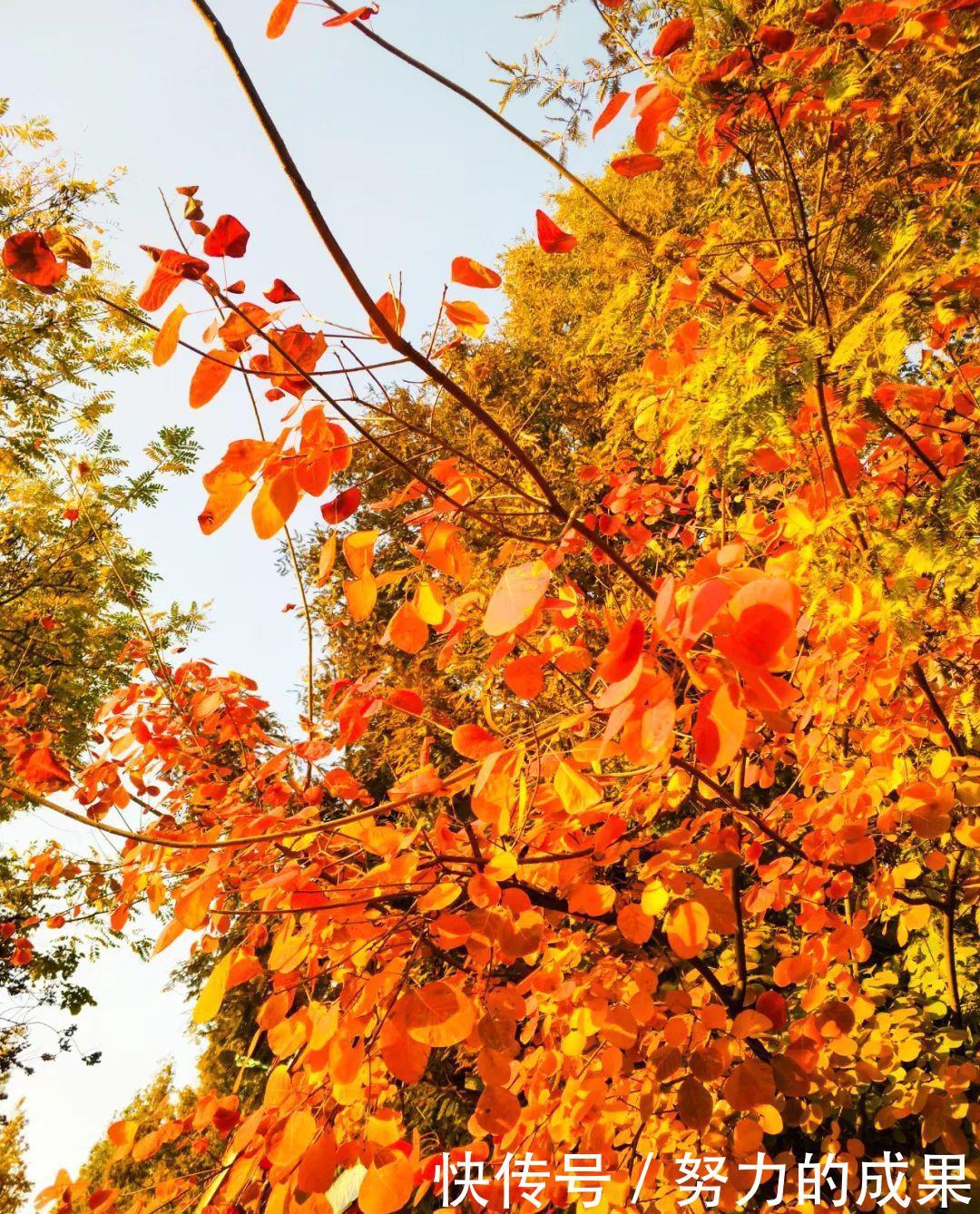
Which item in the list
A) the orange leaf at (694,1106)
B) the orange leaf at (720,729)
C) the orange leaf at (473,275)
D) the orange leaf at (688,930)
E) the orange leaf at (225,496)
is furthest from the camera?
the orange leaf at (694,1106)

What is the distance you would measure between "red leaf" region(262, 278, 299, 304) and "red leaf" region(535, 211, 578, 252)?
384 millimetres

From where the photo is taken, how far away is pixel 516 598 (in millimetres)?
810

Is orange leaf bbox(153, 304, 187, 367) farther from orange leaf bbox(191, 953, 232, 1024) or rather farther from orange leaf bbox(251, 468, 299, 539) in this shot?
orange leaf bbox(191, 953, 232, 1024)

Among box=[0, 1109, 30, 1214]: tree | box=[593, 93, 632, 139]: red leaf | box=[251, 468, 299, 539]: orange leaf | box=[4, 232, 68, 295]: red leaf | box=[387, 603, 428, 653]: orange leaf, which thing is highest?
box=[593, 93, 632, 139]: red leaf

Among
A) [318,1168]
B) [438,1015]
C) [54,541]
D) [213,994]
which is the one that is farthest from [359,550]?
[54,541]

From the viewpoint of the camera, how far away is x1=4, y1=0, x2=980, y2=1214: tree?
87 centimetres

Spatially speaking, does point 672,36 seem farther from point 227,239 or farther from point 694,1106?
point 694,1106

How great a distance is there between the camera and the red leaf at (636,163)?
1.40m

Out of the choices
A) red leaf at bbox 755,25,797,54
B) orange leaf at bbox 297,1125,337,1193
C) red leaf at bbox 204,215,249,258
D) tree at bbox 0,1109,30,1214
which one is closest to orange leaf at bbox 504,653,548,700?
red leaf at bbox 204,215,249,258

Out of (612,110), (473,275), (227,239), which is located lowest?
(227,239)

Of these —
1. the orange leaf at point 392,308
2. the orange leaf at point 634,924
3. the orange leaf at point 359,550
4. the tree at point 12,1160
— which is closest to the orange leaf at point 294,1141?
the orange leaf at point 634,924

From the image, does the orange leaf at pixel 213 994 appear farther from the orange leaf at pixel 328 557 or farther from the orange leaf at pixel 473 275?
the orange leaf at pixel 473 275

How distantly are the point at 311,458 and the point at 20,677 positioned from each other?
7.46 m

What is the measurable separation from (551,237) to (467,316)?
19 cm
